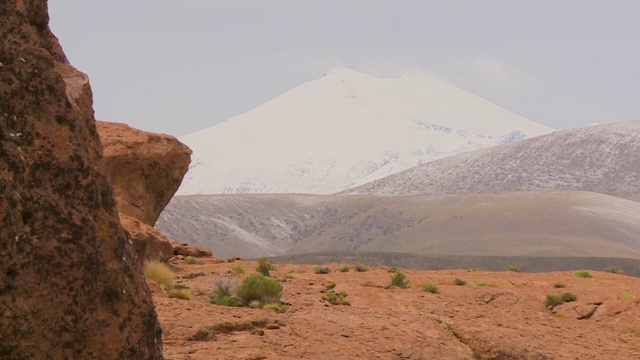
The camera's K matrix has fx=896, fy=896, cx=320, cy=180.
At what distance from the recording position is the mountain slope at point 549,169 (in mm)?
172250

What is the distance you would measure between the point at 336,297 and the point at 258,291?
2.87 m

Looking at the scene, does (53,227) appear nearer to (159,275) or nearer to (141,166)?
(159,275)

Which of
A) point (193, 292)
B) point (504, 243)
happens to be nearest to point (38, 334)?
point (193, 292)

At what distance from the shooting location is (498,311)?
19.2 metres

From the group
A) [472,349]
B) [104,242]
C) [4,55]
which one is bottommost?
[472,349]

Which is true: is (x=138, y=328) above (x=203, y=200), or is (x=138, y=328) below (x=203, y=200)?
below

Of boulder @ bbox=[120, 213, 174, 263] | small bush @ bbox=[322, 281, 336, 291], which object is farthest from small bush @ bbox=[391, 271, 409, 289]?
boulder @ bbox=[120, 213, 174, 263]

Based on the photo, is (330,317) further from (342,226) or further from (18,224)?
(342,226)

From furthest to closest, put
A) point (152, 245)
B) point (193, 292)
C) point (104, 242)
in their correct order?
point (152, 245), point (193, 292), point (104, 242)

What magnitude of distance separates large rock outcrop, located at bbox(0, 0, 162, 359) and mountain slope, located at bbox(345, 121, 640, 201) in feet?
545

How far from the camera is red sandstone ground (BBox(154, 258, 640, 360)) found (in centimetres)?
1147

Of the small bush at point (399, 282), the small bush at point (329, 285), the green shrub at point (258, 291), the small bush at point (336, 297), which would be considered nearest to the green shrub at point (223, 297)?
the green shrub at point (258, 291)

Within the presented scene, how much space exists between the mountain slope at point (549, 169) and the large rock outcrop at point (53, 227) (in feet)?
545

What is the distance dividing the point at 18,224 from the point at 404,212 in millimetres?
144645
